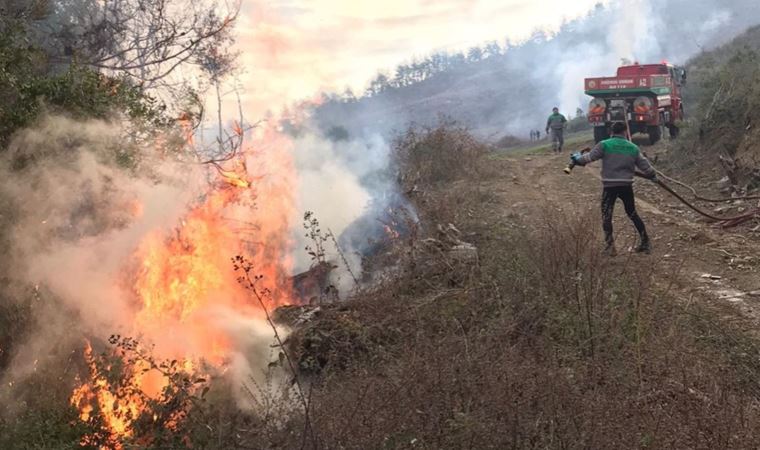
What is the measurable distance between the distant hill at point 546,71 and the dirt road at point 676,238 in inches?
456

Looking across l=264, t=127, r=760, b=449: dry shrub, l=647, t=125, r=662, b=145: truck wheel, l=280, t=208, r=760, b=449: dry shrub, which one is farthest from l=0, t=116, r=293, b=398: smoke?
l=647, t=125, r=662, b=145: truck wheel

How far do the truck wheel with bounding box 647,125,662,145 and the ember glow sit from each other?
12888mm

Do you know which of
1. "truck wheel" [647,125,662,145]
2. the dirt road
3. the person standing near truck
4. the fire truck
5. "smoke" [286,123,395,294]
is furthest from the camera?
the person standing near truck

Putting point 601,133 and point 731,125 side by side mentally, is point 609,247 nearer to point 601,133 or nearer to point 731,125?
point 731,125

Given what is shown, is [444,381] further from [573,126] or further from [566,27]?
[566,27]

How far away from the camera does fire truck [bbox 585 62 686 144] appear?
16.7m

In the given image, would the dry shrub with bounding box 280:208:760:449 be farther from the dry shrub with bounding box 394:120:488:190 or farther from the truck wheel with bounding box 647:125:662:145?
the truck wheel with bounding box 647:125:662:145

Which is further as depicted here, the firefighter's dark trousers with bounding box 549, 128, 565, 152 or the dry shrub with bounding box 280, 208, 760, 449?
the firefighter's dark trousers with bounding box 549, 128, 565, 152

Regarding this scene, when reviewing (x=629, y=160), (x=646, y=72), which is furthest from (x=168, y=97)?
(x=646, y=72)

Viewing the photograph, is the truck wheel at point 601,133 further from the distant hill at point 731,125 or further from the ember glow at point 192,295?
the ember glow at point 192,295

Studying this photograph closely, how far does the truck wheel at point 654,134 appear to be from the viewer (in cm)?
1707

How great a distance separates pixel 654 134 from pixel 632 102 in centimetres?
117

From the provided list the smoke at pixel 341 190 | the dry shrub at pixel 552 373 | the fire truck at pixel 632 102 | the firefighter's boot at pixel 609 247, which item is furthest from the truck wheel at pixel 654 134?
the dry shrub at pixel 552 373

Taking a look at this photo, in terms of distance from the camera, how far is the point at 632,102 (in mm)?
16984
